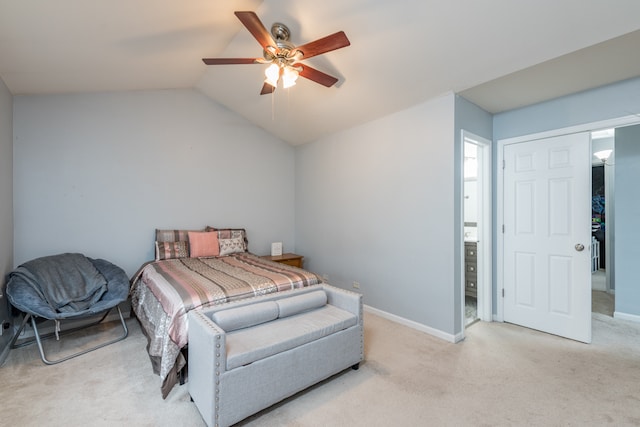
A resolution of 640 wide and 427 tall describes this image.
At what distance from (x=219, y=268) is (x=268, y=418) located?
1.59 meters

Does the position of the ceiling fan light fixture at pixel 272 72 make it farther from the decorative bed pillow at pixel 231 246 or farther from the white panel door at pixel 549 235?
the white panel door at pixel 549 235

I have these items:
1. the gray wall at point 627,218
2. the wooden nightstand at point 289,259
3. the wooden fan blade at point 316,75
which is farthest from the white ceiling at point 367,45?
the wooden nightstand at point 289,259

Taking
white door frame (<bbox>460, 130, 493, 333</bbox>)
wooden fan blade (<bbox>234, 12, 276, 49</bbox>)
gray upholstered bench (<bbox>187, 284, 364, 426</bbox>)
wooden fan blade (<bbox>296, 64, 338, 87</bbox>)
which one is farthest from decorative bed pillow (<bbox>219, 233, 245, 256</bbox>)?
white door frame (<bbox>460, 130, 493, 333</bbox>)

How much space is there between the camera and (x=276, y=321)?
2.19 m

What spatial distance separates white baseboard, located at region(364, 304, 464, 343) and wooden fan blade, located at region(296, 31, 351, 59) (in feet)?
8.89

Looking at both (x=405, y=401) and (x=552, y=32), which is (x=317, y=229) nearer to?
(x=405, y=401)

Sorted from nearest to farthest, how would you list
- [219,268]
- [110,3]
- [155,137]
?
[110,3], [219,268], [155,137]

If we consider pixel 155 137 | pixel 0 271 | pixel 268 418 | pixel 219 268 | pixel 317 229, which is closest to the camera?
pixel 268 418

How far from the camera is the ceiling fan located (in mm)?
1894

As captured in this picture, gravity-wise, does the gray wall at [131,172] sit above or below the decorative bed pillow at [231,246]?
above

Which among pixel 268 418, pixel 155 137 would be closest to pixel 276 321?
pixel 268 418

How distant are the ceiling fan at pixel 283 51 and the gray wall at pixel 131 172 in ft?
6.35

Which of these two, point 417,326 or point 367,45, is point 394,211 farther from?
point 367,45

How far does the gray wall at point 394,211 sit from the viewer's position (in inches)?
112
